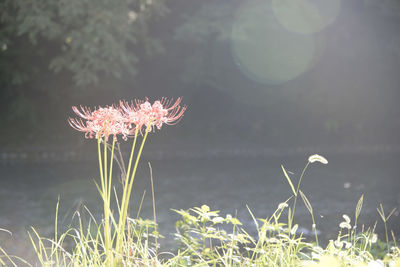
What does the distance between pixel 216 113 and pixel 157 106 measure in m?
15.8

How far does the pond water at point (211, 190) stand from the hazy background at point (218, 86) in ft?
0.26

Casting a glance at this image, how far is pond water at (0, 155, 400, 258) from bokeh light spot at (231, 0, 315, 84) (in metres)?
3.32

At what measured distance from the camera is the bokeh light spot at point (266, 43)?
15.2 metres

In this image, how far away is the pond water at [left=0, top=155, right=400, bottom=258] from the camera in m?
7.10

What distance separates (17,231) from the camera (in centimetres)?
635

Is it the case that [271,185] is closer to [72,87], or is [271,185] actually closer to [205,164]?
[205,164]

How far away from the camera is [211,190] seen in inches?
383

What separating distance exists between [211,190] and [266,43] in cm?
716

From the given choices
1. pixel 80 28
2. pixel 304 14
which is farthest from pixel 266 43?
pixel 80 28

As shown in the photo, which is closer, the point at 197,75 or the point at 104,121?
the point at 104,121

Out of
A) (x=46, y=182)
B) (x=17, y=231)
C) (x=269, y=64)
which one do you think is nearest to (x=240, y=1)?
(x=269, y=64)

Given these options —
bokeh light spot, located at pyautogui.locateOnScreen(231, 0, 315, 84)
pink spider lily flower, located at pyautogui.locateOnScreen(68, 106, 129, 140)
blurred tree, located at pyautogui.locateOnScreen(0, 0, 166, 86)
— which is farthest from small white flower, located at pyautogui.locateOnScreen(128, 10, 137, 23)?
pink spider lily flower, located at pyautogui.locateOnScreen(68, 106, 129, 140)

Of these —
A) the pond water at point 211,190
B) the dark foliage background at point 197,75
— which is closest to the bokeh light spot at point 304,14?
the dark foliage background at point 197,75

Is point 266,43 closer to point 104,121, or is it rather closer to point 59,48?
point 59,48
